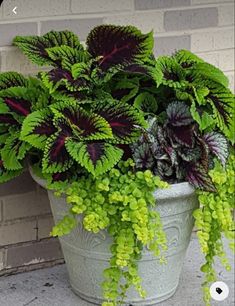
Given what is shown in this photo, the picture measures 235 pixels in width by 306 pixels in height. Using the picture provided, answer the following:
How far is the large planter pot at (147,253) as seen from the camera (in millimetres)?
3057

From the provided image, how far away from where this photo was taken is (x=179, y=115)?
10.2 ft

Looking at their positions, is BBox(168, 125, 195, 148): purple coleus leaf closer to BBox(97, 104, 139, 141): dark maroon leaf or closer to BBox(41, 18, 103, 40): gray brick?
BBox(97, 104, 139, 141): dark maroon leaf

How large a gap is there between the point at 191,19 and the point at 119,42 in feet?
2.07

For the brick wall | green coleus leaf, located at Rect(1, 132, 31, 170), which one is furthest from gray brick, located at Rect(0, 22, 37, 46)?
green coleus leaf, located at Rect(1, 132, 31, 170)

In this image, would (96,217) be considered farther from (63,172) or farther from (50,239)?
(50,239)

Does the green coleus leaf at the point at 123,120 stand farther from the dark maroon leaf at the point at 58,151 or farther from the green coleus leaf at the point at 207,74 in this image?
the green coleus leaf at the point at 207,74

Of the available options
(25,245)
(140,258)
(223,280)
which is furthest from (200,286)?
(25,245)

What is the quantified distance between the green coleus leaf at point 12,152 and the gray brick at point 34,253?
52 cm

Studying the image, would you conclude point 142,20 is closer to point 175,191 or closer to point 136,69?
point 136,69

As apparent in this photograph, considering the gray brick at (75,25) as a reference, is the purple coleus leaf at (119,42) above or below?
below

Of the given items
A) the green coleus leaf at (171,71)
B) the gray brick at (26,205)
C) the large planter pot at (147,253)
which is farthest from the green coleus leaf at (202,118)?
the gray brick at (26,205)

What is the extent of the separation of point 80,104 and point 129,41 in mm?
288

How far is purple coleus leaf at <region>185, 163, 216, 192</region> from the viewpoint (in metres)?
3.02

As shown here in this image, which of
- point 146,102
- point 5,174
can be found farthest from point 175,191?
point 5,174
